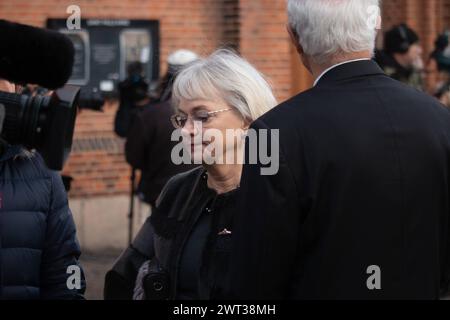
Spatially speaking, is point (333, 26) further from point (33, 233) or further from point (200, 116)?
point (33, 233)

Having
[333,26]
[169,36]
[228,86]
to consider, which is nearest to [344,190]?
[333,26]

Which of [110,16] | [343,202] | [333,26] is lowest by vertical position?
[343,202]

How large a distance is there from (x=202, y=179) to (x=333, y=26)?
114 cm

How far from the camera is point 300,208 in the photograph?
9.58 feet

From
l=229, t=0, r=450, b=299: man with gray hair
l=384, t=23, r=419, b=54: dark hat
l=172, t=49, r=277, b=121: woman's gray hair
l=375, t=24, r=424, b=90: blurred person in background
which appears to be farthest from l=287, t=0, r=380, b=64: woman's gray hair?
l=384, t=23, r=419, b=54: dark hat

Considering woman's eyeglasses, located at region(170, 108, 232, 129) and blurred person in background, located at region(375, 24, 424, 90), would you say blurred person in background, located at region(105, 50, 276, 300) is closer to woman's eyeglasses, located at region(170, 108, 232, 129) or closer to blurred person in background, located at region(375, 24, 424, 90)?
Answer: woman's eyeglasses, located at region(170, 108, 232, 129)

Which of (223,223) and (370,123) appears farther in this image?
(223,223)

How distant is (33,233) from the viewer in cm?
352

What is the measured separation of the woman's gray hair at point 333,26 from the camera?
9.92ft

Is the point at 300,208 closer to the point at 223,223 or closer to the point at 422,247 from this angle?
the point at 422,247
